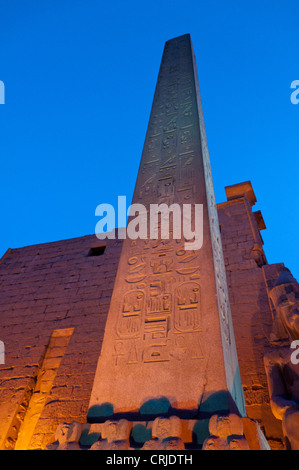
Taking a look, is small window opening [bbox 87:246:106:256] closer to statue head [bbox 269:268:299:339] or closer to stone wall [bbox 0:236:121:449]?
stone wall [bbox 0:236:121:449]

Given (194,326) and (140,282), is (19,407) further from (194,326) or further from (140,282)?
(194,326)

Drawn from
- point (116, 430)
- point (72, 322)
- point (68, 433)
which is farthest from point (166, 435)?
point (72, 322)

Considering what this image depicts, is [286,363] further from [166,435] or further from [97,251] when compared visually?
[97,251]

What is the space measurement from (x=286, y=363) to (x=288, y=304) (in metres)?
0.44

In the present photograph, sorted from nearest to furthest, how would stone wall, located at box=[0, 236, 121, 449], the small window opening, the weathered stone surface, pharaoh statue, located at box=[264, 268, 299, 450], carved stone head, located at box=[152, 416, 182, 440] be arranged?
the weathered stone surface < carved stone head, located at box=[152, 416, 182, 440] < pharaoh statue, located at box=[264, 268, 299, 450] < stone wall, located at box=[0, 236, 121, 449] < the small window opening

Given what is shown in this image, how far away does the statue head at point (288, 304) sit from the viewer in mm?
2473

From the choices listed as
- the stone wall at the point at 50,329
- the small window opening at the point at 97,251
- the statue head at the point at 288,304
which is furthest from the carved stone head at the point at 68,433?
the small window opening at the point at 97,251

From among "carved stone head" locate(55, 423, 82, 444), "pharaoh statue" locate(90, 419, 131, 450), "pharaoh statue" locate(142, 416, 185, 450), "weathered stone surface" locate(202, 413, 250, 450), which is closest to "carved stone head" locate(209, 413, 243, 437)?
"weathered stone surface" locate(202, 413, 250, 450)

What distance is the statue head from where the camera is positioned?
97.3 inches

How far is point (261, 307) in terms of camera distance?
4.01 metres

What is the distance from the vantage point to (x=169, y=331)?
6.92 feet

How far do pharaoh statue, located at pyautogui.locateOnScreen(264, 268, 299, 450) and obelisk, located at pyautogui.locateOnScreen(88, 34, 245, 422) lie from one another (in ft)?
0.77

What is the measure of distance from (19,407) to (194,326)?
3053 millimetres

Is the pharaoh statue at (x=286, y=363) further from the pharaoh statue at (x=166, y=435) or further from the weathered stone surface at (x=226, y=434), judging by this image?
the pharaoh statue at (x=166, y=435)
